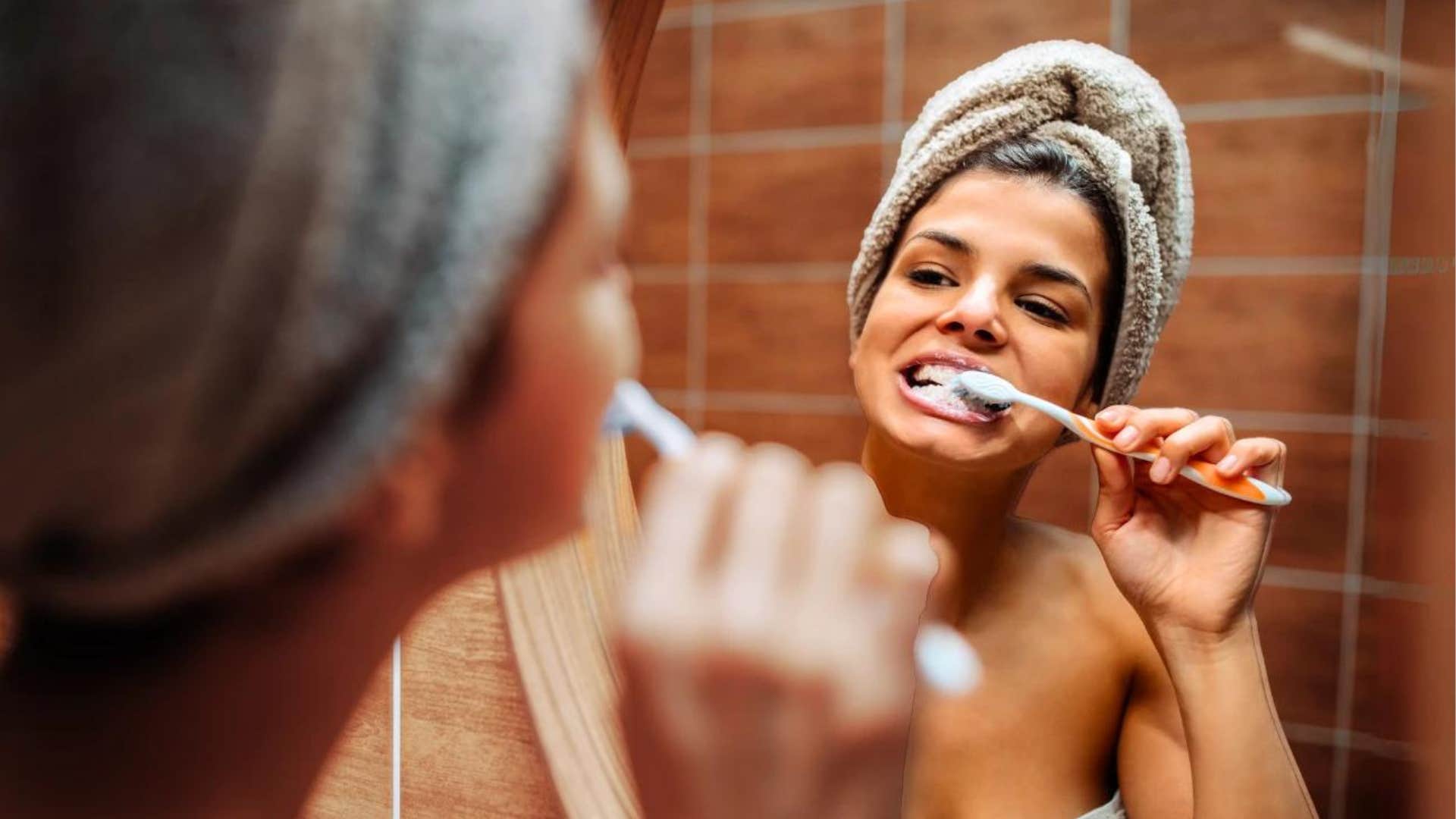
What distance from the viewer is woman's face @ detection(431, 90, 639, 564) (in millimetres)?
139

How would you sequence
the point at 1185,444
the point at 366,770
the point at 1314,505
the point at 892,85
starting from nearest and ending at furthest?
the point at 366,770, the point at 1185,444, the point at 1314,505, the point at 892,85

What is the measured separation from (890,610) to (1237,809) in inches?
15.7

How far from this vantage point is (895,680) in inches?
5.9

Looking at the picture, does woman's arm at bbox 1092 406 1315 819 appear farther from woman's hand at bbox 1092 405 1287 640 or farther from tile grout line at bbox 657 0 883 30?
tile grout line at bbox 657 0 883 30

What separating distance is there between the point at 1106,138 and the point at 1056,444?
6.1 inches

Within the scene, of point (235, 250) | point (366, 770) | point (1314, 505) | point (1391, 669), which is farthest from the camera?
point (1314, 505)

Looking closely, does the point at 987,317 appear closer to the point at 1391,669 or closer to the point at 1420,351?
the point at 1420,351

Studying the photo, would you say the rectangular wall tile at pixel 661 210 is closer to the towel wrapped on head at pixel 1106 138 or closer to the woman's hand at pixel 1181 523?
the towel wrapped on head at pixel 1106 138

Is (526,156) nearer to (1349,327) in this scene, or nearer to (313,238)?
(313,238)

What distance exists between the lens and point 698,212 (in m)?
1.08

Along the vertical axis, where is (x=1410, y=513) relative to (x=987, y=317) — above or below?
below

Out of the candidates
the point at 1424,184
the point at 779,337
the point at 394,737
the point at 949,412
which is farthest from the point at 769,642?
the point at 779,337

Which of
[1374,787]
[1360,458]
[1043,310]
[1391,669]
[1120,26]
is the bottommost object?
[1374,787]

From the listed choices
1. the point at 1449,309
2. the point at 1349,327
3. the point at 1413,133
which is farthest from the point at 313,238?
the point at 1349,327
